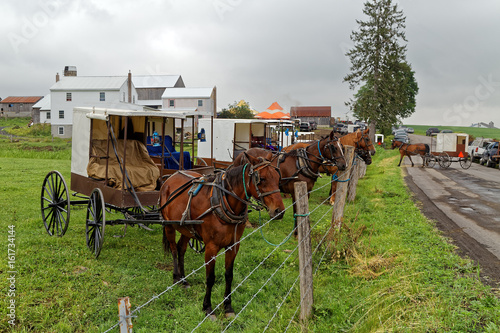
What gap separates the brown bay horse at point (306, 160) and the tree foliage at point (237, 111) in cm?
5053

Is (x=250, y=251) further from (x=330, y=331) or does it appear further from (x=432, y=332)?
(x=432, y=332)

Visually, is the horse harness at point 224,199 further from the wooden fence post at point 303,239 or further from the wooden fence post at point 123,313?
the wooden fence post at point 123,313

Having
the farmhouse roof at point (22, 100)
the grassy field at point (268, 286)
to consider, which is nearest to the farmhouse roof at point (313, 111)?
the farmhouse roof at point (22, 100)

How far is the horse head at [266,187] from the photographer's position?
5.05 meters

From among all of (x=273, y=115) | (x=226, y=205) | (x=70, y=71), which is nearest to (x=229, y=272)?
(x=226, y=205)

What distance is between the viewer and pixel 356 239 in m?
7.55

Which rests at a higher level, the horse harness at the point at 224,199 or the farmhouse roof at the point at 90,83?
the farmhouse roof at the point at 90,83

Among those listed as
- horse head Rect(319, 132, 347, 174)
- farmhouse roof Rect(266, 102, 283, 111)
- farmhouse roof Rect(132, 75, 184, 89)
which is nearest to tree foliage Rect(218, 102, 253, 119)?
farmhouse roof Rect(132, 75, 184, 89)

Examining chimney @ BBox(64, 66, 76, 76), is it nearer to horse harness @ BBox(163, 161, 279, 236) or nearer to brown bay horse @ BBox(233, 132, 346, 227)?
brown bay horse @ BBox(233, 132, 346, 227)

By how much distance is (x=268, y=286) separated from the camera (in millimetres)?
6426

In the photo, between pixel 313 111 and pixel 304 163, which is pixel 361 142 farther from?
pixel 313 111

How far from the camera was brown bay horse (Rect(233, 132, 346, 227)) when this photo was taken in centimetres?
1032

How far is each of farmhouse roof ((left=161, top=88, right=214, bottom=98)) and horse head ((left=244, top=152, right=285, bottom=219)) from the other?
5679 centimetres

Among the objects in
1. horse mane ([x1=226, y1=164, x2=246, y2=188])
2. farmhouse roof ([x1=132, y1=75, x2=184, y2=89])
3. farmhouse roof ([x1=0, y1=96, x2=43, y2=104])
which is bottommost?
horse mane ([x1=226, y1=164, x2=246, y2=188])
